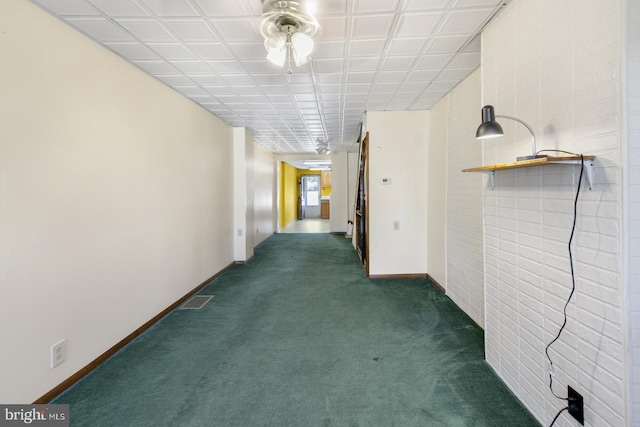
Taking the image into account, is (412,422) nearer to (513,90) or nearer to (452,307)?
(452,307)

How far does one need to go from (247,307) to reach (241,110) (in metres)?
2.69

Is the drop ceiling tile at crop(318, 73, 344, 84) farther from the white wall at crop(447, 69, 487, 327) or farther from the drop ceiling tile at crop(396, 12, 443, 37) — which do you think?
the white wall at crop(447, 69, 487, 327)

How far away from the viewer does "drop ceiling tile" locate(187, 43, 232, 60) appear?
7.23ft

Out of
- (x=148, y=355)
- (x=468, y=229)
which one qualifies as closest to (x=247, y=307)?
(x=148, y=355)

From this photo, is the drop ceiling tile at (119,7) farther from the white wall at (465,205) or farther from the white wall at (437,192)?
the white wall at (437,192)

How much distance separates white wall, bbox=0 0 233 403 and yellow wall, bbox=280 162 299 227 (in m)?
6.75

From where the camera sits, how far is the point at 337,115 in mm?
4266

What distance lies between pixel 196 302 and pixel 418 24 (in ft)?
11.6

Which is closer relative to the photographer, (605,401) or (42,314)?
(605,401)

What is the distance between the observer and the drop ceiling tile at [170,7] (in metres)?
1.70

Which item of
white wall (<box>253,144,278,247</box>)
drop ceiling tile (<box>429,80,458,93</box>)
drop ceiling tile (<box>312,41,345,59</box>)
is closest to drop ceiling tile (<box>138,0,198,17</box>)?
drop ceiling tile (<box>312,41,345,59</box>)

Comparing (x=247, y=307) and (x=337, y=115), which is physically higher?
(x=337, y=115)

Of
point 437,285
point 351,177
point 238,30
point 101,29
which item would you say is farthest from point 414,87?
point 351,177

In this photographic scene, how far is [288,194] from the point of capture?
1101 cm
